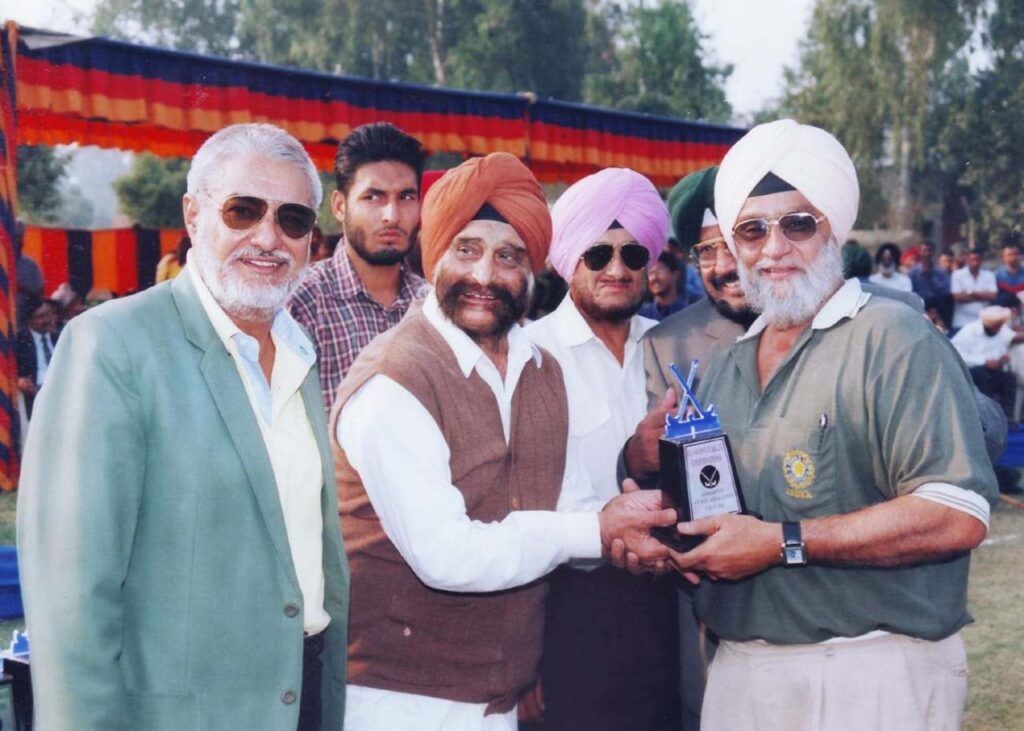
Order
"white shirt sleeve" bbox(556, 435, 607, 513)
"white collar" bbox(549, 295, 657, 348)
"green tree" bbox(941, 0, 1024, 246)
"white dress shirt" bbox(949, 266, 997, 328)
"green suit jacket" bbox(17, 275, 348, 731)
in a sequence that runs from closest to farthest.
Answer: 1. "green suit jacket" bbox(17, 275, 348, 731)
2. "white shirt sleeve" bbox(556, 435, 607, 513)
3. "white collar" bbox(549, 295, 657, 348)
4. "white dress shirt" bbox(949, 266, 997, 328)
5. "green tree" bbox(941, 0, 1024, 246)

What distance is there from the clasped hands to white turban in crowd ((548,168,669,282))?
99 cm

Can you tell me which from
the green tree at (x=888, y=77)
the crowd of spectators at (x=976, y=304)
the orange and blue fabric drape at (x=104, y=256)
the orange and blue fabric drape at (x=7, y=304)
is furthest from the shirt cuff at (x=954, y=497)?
the green tree at (x=888, y=77)

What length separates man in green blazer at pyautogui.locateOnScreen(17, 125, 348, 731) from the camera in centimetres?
196

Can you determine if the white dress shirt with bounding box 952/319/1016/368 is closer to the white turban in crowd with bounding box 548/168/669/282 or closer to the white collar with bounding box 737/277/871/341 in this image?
the white turban in crowd with bounding box 548/168/669/282

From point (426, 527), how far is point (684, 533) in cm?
71

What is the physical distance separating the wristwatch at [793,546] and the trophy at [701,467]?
169mm

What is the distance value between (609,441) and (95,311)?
187 cm

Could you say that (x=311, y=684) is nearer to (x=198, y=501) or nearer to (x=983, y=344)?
(x=198, y=501)

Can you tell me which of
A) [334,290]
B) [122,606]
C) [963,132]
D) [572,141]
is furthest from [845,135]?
[122,606]

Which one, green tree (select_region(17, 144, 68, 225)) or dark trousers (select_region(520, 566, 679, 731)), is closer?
dark trousers (select_region(520, 566, 679, 731))

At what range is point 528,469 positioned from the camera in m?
2.80

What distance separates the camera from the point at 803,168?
9.02ft

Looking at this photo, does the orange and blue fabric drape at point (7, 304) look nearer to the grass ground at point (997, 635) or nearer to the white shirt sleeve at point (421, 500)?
the white shirt sleeve at point (421, 500)

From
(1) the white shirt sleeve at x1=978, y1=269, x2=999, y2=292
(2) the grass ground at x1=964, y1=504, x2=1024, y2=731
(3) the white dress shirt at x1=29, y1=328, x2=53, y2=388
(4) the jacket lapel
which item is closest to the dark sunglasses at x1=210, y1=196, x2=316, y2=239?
(4) the jacket lapel
